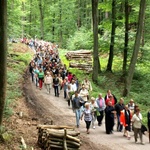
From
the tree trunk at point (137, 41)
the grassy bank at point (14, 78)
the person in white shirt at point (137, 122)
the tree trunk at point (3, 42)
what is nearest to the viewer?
the tree trunk at point (3, 42)


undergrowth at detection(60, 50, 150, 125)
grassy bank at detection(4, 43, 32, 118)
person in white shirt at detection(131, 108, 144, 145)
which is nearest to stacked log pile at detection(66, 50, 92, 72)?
undergrowth at detection(60, 50, 150, 125)

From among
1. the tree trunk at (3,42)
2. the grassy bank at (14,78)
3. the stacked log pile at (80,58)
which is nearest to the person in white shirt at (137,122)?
the grassy bank at (14,78)

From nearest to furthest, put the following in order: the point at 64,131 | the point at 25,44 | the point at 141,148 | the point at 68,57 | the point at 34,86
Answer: the point at 64,131
the point at 141,148
the point at 34,86
the point at 68,57
the point at 25,44

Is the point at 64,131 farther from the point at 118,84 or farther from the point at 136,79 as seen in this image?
the point at 136,79

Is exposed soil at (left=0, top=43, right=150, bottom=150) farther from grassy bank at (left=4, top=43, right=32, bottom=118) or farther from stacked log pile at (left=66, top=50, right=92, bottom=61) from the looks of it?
stacked log pile at (left=66, top=50, right=92, bottom=61)

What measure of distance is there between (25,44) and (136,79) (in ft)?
77.4

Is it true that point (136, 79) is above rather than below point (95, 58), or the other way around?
below

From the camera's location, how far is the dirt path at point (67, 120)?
42.0 feet

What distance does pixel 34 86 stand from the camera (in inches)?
950

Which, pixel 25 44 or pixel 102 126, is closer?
pixel 102 126

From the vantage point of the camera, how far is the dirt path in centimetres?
1280

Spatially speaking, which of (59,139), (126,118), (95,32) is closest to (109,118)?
(126,118)

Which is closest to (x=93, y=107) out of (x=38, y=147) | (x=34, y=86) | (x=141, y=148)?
(x=141, y=148)

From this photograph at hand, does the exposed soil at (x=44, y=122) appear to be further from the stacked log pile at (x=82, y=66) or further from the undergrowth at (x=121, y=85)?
the stacked log pile at (x=82, y=66)
